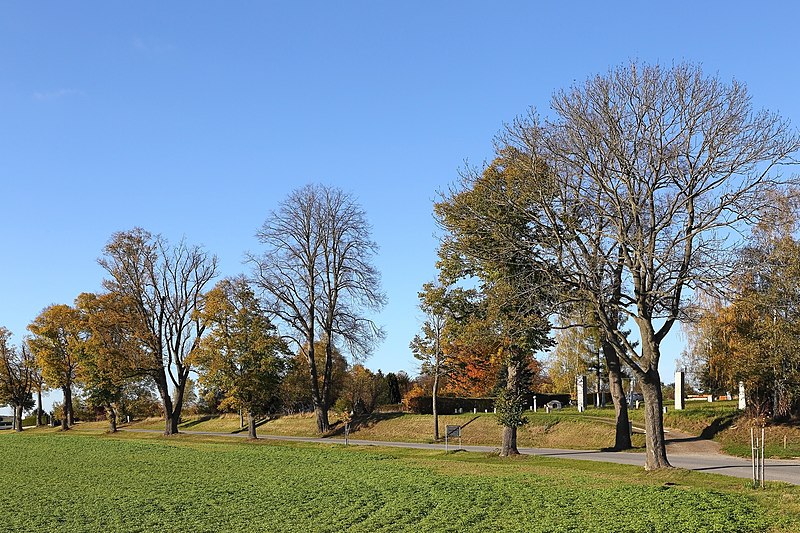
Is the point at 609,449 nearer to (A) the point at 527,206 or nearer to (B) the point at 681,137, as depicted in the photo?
(A) the point at 527,206

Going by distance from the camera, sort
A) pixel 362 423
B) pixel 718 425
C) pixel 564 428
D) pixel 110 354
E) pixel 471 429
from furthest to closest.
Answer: pixel 110 354
pixel 362 423
pixel 471 429
pixel 564 428
pixel 718 425

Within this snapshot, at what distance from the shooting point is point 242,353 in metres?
51.6

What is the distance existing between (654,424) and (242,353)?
3242cm

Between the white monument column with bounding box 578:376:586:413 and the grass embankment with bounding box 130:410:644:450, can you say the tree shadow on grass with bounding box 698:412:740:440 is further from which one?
the white monument column with bounding box 578:376:586:413

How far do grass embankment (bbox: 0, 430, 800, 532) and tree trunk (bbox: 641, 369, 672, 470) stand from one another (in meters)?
0.97

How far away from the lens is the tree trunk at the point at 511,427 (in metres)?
33.1

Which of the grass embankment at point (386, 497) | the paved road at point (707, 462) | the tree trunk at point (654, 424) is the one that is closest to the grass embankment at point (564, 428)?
the paved road at point (707, 462)

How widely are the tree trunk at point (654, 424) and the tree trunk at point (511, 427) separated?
7.98m

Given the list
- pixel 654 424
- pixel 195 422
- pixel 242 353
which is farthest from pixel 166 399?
pixel 654 424

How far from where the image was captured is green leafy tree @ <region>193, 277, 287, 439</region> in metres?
51.1

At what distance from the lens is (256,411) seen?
170 feet

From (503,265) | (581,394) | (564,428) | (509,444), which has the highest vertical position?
(503,265)

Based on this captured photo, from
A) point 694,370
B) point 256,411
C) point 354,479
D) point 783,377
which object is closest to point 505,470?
point 354,479

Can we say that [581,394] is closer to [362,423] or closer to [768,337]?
[362,423]
